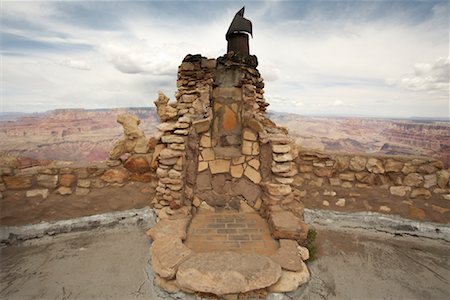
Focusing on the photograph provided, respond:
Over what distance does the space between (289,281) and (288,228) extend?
870mm

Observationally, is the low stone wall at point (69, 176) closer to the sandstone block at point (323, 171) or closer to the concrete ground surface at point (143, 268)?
the concrete ground surface at point (143, 268)

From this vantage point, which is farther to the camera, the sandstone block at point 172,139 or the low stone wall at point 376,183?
the low stone wall at point 376,183

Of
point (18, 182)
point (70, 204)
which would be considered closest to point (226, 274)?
point (70, 204)

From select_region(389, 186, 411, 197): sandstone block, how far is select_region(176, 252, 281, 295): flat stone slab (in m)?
3.69

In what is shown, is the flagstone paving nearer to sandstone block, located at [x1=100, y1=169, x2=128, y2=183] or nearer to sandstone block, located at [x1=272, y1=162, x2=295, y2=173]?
sandstone block, located at [x1=272, y1=162, x2=295, y2=173]

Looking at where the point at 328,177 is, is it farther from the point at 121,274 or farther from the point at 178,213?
the point at 121,274

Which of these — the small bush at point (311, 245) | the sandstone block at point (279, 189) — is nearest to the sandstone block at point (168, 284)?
the small bush at point (311, 245)

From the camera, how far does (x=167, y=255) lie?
10.1 feet

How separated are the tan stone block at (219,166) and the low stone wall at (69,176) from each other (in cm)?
132

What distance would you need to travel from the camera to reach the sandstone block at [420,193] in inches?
191

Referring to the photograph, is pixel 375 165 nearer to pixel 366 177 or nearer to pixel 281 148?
pixel 366 177

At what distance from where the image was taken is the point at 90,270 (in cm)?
333

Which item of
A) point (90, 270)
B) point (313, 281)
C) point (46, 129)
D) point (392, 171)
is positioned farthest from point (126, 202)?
point (46, 129)

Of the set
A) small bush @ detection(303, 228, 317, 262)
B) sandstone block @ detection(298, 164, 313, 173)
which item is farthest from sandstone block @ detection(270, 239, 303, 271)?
sandstone block @ detection(298, 164, 313, 173)
